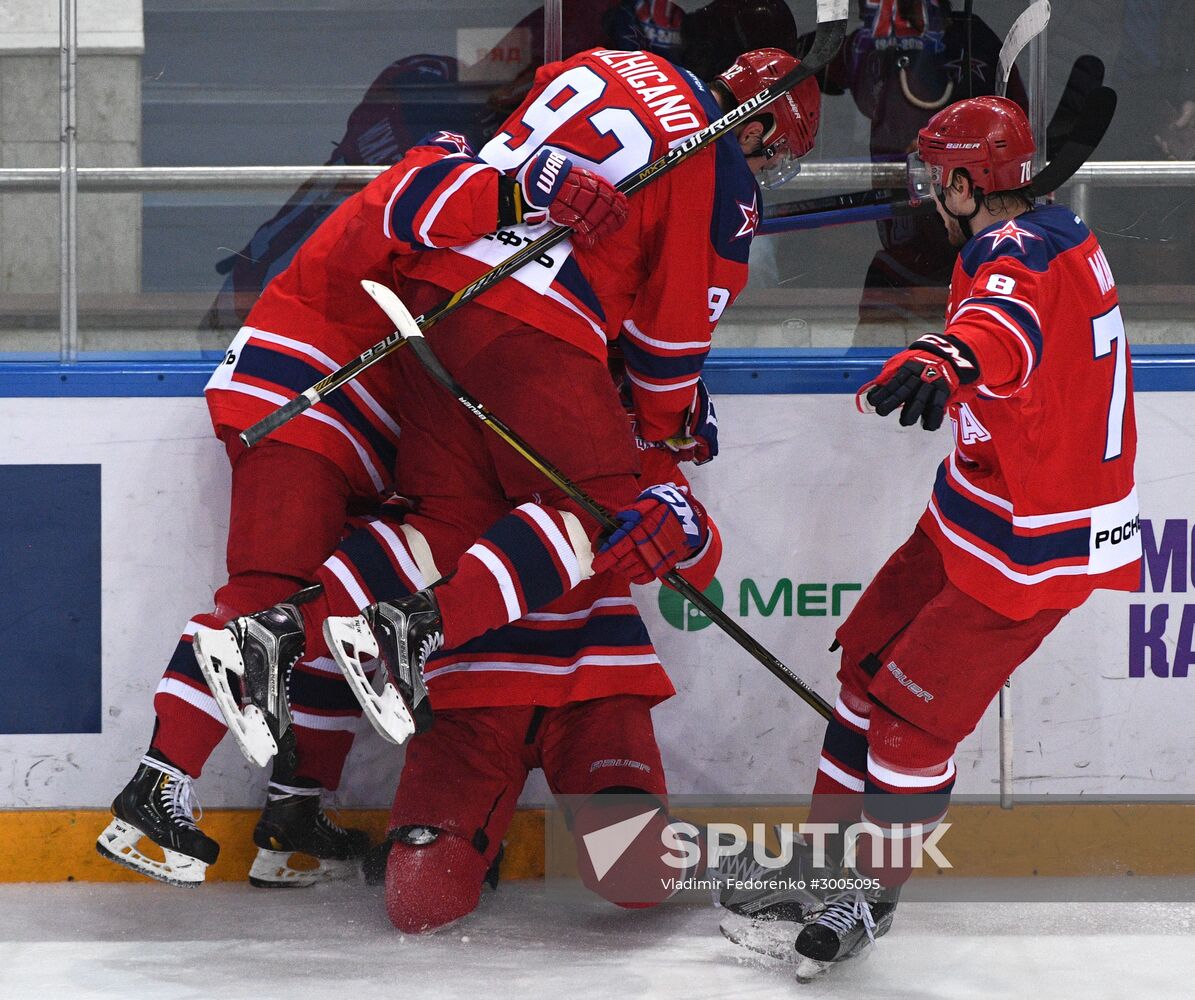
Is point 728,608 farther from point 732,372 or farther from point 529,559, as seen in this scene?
point 529,559

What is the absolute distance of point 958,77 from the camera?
2916mm

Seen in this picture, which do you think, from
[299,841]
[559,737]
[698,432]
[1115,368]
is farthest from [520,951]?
[1115,368]

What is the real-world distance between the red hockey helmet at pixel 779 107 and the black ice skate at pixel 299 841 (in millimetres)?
1304

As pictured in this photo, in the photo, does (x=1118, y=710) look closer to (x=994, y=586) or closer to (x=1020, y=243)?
(x=994, y=586)

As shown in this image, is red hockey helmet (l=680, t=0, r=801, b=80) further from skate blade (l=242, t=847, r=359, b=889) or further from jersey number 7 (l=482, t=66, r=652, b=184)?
skate blade (l=242, t=847, r=359, b=889)

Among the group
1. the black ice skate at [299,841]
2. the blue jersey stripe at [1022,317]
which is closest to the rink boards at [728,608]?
the black ice skate at [299,841]

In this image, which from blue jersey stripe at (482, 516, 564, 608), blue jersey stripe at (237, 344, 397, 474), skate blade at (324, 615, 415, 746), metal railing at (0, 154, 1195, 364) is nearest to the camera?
skate blade at (324, 615, 415, 746)

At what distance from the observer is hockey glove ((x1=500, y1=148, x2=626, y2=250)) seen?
237 centimetres

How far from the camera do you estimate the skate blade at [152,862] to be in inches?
89.4

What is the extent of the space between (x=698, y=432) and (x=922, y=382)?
2.46ft

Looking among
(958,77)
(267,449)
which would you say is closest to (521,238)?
(267,449)

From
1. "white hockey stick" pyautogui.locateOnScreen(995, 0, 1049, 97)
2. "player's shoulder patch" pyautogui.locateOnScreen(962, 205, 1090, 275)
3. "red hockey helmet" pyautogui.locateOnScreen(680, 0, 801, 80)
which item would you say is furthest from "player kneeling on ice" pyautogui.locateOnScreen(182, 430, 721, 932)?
"white hockey stick" pyautogui.locateOnScreen(995, 0, 1049, 97)

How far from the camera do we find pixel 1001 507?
2.31 meters

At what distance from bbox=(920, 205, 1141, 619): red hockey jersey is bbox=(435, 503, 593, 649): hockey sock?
1.85 ft
